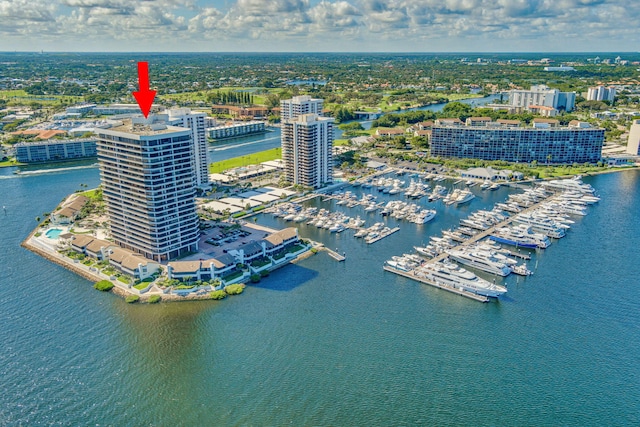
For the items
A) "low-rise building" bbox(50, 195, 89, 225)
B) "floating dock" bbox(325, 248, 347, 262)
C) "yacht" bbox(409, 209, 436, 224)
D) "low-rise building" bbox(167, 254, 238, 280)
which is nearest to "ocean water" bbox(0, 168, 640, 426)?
"floating dock" bbox(325, 248, 347, 262)

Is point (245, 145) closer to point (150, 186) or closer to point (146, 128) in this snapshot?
point (146, 128)

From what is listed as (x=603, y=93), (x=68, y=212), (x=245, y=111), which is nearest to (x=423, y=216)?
(x=68, y=212)

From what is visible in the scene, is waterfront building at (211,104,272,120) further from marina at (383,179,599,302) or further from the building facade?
marina at (383,179,599,302)

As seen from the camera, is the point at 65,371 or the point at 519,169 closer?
the point at 65,371

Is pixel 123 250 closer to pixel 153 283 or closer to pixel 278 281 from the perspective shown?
pixel 153 283

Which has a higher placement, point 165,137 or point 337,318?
point 165,137

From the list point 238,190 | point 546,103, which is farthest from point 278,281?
point 546,103

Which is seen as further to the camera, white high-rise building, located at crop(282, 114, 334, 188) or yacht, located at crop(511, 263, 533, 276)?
white high-rise building, located at crop(282, 114, 334, 188)
